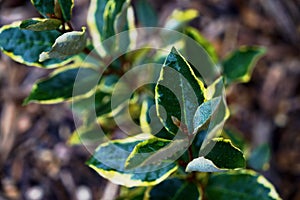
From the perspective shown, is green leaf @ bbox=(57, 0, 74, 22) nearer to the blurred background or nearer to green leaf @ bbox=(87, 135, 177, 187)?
green leaf @ bbox=(87, 135, 177, 187)

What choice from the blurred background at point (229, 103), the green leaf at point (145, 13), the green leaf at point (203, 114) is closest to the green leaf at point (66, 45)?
the green leaf at point (203, 114)

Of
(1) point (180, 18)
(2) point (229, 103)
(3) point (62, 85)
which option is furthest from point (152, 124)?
(2) point (229, 103)

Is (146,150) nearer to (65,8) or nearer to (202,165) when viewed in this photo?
(202,165)

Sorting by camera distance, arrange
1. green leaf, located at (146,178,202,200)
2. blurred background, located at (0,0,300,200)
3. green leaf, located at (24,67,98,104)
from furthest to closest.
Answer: blurred background, located at (0,0,300,200)
green leaf, located at (24,67,98,104)
green leaf, located at (146,178,202,200)

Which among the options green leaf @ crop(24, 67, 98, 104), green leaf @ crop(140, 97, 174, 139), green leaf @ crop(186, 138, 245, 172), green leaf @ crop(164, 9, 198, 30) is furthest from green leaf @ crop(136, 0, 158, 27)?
green leaf @ crop(186, 138, 245, 172)

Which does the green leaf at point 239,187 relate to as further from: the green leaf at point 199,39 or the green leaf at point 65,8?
the green leaf at point 65,8

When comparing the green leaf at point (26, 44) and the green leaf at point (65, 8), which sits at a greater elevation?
the green leaf at point (65, 8)
